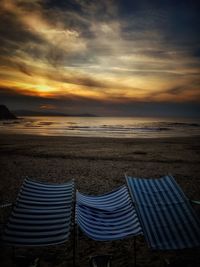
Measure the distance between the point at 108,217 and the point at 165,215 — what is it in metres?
0.98

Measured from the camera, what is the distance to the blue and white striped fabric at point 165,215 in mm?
3383

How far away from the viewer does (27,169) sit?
1091 cm

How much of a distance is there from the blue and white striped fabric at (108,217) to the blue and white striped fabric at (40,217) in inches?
10.6

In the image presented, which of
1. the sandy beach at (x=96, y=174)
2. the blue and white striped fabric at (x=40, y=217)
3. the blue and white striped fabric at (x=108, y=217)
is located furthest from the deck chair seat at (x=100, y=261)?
the blue and white striped fabric at (x=40, y=217)

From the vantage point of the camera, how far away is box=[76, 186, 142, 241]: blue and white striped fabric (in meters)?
3.51

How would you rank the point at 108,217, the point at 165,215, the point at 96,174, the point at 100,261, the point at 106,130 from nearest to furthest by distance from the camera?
the point at 165,215, the point at 108,217, the point at 100,261, the point at 96,174, the point at 106,130

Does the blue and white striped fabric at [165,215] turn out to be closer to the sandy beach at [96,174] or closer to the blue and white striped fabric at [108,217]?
the blue and white striped fabric at [108,217]

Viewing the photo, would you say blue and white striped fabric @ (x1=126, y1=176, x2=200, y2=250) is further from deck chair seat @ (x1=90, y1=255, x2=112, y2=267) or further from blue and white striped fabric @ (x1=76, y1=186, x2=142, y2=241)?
deck chair seat @ (x1=90, y1=255, x2=112, y2=267)

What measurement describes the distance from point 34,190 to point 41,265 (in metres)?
1.34

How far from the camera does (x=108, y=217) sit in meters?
4.02

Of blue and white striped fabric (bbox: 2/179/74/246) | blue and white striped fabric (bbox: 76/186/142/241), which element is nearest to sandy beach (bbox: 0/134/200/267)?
blue and white striped fabric (bbox: 76/186/142/241)

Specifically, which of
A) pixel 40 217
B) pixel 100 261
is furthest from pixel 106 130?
pixel 40 217

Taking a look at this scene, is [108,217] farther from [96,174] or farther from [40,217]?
[96,174]

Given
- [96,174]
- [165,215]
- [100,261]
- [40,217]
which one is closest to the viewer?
[40,217]
